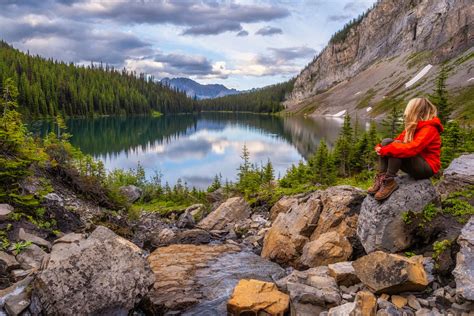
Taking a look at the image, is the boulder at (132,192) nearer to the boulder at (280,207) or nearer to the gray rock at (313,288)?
the boulder at (280,207)

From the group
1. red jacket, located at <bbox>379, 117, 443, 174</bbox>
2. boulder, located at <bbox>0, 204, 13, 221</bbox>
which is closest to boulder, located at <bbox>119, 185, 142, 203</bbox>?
boulder, located at <bbox>0, 204, 13, 221</bbox>

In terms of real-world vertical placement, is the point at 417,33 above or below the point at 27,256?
above

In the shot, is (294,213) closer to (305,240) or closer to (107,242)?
(305,240)

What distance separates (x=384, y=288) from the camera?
280 inches

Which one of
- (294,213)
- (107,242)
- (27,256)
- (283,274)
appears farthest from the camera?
(294,213)

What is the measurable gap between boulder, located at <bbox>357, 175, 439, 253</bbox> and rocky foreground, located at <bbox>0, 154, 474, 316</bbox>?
2 centimetres

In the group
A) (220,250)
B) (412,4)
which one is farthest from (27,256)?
(412,4)

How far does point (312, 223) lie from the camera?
12273 mm

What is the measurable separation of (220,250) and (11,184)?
23.4 ft

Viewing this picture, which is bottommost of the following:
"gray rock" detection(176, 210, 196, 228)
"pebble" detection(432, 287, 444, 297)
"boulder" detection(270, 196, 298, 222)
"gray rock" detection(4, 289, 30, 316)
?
"gray rock" detection(176, 210, 196, 228)

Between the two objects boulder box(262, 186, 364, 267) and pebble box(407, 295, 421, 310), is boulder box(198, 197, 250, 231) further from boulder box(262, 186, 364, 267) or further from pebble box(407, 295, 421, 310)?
pebble box(407, 295, 421, 310)

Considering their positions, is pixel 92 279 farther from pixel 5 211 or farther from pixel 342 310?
pixel 342 310

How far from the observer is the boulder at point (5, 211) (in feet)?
33.1

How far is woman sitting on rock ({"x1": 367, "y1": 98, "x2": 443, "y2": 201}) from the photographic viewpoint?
853 cm
